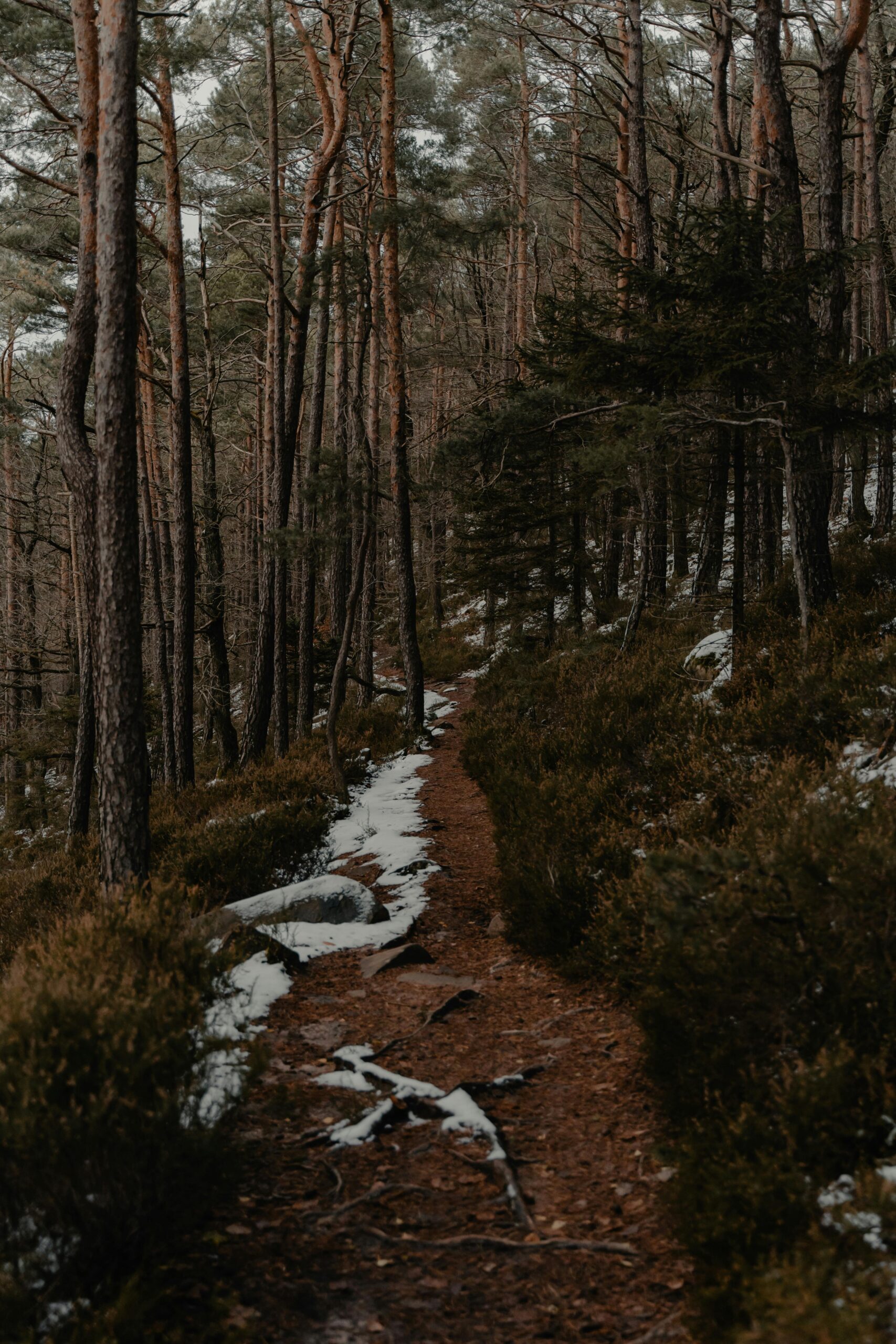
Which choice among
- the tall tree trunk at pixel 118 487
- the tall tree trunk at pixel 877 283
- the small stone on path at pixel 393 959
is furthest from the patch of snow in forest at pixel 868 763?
the tall tree trunk at pixel 877 283

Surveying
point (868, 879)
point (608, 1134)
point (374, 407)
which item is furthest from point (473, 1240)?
point (374, 407)

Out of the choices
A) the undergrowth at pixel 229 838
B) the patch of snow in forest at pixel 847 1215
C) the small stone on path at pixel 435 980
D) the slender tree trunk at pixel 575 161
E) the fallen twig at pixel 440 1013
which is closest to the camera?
the patch of snow in forest at pixel 847 1215

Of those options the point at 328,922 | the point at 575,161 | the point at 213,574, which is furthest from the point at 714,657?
the point at 575,161

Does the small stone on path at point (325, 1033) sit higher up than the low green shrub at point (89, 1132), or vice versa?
the low green shrub at point (89, 1132)

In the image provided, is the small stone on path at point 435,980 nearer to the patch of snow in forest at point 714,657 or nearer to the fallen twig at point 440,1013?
the fallen twig at point 440,1013

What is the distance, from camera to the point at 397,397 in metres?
14.2

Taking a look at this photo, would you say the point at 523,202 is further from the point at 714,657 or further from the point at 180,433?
the point at 714,657

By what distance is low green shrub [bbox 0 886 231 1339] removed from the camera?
8.45 ft

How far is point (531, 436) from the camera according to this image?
14203 mm

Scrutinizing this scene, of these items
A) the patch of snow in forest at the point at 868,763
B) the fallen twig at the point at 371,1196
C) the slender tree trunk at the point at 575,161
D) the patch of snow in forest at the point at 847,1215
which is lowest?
the fallen twig at the point at 371,1196

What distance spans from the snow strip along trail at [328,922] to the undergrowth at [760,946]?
3.16 ft

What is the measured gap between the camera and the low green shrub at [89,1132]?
257 centimetres

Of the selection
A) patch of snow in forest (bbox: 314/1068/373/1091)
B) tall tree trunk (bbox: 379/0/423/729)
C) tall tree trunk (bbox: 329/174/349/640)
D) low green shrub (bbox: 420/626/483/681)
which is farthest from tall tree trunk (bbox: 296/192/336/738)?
patch of snow in forest (bbox: 314/1068/373/1091)

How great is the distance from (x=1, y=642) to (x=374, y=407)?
13.2 m
